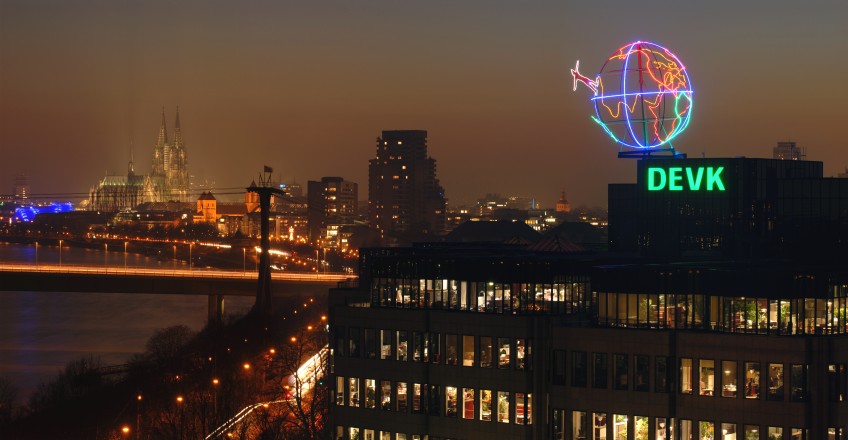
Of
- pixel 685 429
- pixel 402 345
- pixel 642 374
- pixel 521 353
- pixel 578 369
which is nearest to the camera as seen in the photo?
pixel 685 429

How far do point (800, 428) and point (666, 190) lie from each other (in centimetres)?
1675

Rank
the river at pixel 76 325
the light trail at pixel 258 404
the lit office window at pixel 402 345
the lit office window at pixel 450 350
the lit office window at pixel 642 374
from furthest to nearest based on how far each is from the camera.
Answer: the river at pixel 76 325 < the light trail at pixel 258 404 < the lit office window at pixel 402 345 < the lit office window at pixel 450 350 < the lit office window at pixel 642 374

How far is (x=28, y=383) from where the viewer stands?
82250mm

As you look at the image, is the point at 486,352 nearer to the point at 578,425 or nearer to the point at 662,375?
the point at 578,425

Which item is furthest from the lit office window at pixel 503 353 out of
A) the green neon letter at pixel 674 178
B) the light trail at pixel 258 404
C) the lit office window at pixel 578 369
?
the green neon letter at pixel 674 178

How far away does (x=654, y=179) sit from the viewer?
53.9m

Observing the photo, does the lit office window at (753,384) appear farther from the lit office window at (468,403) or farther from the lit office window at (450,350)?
the lit office window at (450,350)

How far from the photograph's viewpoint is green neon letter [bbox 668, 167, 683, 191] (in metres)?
53.2

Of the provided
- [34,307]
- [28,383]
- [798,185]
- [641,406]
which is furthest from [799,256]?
[34,307]

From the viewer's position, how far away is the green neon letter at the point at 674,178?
5322cm

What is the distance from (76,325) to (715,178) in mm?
82540

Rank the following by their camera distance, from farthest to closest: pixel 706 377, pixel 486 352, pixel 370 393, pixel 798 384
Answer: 1. pixel 370 393
2. pixel 486 352
3. pixel 706 377
4. pixel 798 384

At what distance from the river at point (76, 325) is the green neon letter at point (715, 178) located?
39268 millimetres

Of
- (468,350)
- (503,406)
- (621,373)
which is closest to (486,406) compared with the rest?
(503,406)
